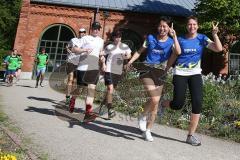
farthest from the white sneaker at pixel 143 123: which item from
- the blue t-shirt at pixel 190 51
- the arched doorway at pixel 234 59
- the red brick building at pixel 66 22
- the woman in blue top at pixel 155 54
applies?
the arched doorway at pixel 234 59

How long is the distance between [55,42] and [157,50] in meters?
18.5

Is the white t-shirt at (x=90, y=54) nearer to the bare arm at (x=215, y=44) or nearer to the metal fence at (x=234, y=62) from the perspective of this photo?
the bare arm at (x=215, y=44)

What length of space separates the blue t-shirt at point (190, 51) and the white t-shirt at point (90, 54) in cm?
212

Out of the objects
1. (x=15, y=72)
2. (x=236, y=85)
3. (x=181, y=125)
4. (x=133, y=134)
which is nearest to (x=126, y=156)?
(x=133, y=134)

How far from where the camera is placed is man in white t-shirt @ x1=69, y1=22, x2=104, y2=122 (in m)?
7.81

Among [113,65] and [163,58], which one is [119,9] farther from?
[163,58]

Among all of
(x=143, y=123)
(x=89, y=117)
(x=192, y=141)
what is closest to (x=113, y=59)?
(x=89, y=117)

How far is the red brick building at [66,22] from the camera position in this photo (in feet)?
77.8

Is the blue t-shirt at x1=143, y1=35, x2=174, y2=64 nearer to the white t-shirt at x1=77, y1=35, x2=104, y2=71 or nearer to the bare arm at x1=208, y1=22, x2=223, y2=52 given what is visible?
the bare arm at x1=208, y1=22, x2=223, y2=52

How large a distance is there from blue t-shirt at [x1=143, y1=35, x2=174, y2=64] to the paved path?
1.43 meters

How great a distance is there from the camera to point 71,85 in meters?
9.80

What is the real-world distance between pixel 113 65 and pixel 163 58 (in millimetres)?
2183

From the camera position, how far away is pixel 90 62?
800cm

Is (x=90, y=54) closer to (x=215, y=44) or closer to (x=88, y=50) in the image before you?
(x=88, y=50)
